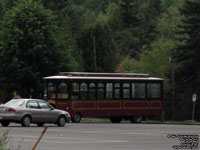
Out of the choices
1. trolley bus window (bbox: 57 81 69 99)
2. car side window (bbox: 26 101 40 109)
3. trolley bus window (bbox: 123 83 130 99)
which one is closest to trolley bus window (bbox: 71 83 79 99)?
trolley bus window (bbox: 57 81 69 99)

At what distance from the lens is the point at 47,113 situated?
3622 centimetres

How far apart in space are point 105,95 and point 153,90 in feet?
14.4

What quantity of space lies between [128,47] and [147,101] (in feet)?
292

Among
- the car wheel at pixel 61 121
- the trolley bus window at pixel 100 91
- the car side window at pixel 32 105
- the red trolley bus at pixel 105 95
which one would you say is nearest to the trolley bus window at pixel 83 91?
the red trolley bus at pixel 105 95

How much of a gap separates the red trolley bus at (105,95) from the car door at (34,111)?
34.4ft

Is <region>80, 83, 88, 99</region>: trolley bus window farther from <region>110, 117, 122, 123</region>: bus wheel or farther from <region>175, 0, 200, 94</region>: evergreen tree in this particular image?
<region>175, 0, 200, 94</region>: evergreen tree

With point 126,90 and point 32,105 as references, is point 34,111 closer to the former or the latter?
point 32,105

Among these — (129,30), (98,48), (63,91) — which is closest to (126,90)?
(63,91)

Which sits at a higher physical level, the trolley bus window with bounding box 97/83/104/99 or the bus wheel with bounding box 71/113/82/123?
the trolley bus window with bounding box 97/83/104/99

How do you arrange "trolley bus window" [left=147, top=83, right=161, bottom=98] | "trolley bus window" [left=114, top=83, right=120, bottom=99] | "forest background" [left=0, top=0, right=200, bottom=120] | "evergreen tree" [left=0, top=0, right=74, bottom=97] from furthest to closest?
"forest background" [left=0, top=0, right=200, bottom=120] < "evergreen tree" [left=0, top=0, right=74, bottom=97] < "trolley bus window" [left=147, top=83, right=161, bottom=98] < "trolley bus window" [left=114, top=83, right=120, bottom=99]

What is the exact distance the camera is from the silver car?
3472cm

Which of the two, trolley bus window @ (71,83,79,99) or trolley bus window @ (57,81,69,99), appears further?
trolley bus window @ (71,83,79,99)

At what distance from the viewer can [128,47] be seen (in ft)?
458

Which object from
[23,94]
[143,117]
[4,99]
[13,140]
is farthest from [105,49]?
[13,140]
